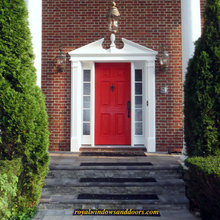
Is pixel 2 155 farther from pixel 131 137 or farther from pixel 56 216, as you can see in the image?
pixel 131 137

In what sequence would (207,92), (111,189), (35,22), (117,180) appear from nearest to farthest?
(207,92) < (111,189) < (117,180) < (35,22)

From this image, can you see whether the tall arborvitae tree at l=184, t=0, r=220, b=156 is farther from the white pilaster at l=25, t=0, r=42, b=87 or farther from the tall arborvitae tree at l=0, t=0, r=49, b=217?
the white pilaster at l=25, t=0, r=42, b=87

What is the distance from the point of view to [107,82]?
6152mm

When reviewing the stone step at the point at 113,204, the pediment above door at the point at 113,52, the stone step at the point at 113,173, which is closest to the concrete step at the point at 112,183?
the stone step at the point at 113,173

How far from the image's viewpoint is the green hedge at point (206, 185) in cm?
252

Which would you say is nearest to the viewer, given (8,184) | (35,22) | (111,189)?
(8,184)

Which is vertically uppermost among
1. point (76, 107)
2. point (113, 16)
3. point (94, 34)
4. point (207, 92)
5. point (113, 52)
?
point (113, 16)

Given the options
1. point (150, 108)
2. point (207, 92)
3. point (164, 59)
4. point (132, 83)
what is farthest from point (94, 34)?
point (207, 92)

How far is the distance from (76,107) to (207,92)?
3.39 metres

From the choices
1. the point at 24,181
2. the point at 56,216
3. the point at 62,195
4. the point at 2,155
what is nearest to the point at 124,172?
the point at 62,195

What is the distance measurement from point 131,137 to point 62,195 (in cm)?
280

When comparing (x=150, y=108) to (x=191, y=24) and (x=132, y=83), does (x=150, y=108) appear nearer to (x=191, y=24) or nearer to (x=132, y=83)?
(x=132, y=83)

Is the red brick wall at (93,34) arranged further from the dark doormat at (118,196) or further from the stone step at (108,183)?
the dark doormat at (118,196)

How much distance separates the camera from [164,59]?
579 cm
